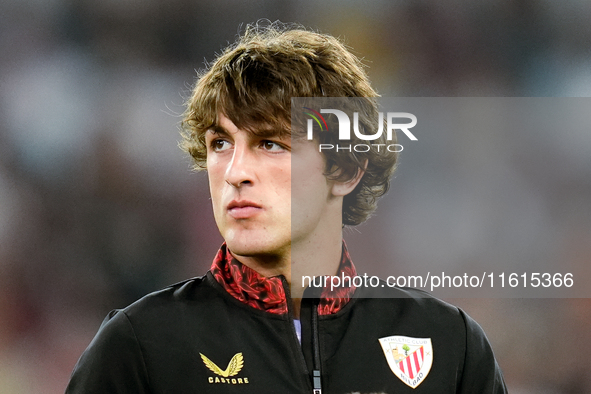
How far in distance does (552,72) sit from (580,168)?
37cm

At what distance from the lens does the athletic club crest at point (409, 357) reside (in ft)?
4.89

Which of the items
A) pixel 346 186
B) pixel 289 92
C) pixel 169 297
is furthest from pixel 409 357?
pixel 289 92

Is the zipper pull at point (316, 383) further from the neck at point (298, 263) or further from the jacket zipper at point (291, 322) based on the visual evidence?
the neck at point (298, 263)

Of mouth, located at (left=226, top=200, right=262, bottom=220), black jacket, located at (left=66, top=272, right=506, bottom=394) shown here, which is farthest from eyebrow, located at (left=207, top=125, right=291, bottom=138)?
black jacket, located at (left=66, top=272, right=506, bottom=394)

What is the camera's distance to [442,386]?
1.50m

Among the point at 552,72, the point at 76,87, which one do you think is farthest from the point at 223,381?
the point at 552,72

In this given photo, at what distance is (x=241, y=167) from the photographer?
143 centimetres

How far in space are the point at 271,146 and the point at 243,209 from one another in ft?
0.55

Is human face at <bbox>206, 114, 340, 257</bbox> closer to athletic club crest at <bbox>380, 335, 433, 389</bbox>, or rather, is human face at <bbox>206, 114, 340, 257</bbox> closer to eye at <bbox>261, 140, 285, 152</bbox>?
eye at <bbox>261, 140, 285, 152</bbox>

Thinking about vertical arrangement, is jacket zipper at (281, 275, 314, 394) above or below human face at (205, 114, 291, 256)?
below

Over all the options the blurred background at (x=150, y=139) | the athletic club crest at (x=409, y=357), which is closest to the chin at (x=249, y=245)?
the athletic club crest at (x=409, y=357)

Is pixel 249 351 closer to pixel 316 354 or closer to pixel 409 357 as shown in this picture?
pixel 316 354

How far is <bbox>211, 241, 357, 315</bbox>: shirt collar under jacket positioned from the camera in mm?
1450

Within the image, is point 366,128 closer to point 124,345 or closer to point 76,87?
point 124,345
